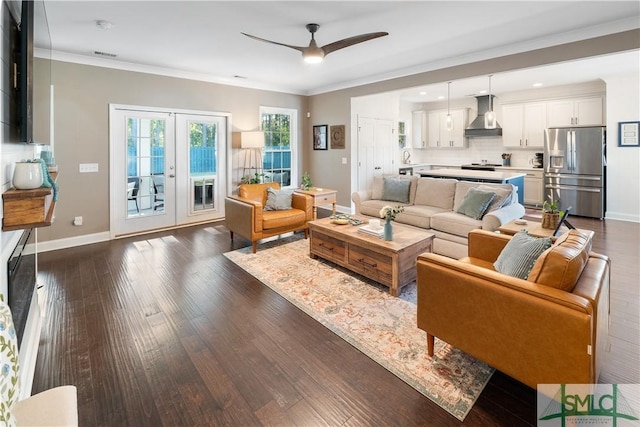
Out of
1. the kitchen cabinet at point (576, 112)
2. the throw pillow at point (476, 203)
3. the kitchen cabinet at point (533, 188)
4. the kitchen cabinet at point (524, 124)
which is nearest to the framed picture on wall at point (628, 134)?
the kitchen cabinet at point (576, 112)

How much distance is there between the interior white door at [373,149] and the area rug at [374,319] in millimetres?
3234

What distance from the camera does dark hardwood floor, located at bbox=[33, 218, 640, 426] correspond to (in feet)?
5.74

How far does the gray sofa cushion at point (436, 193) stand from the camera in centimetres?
467

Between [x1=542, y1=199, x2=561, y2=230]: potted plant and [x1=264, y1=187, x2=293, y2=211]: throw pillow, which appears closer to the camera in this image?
[x1=542, y1=199, x2=561, y2=230]: potted plant

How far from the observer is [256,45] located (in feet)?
14.1

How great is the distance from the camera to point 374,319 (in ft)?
8.84

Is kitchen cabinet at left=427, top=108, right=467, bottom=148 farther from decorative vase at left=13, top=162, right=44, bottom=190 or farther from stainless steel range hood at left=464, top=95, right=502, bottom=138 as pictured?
decorative vase at left=13, top=162, right=44, bottom=190

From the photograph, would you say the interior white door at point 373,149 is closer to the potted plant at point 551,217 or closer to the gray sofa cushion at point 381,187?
the gray sofa cushion at point 381,187

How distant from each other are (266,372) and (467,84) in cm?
691


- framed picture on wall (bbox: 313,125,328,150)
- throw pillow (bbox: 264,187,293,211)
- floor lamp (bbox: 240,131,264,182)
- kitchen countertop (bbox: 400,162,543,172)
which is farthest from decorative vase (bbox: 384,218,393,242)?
kitchen countertop (bbox: 400,162,543,172)

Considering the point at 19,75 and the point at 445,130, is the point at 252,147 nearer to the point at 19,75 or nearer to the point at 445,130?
the point at 19,75

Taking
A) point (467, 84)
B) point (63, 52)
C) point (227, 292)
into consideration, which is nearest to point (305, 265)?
point (227, 292)

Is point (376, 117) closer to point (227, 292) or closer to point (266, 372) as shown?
point (227, 292)

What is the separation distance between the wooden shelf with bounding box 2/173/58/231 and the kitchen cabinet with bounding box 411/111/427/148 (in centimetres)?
919
